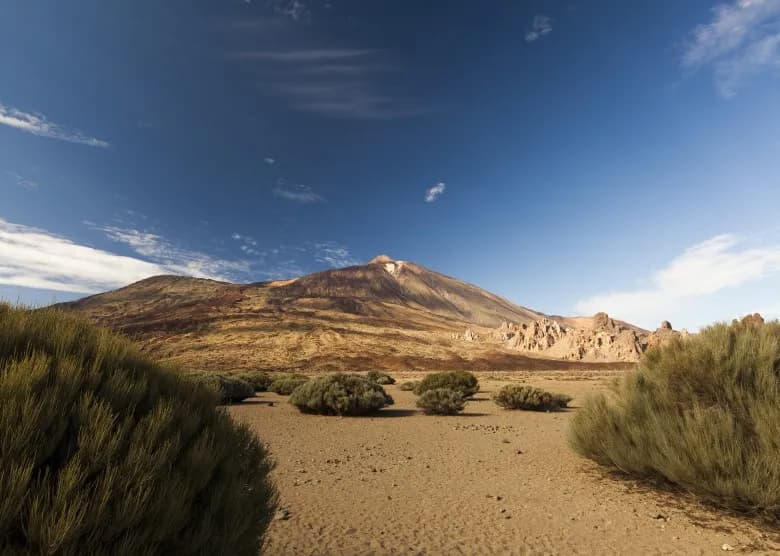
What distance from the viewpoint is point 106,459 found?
213 centimetres

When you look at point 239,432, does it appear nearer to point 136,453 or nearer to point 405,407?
point 136,453

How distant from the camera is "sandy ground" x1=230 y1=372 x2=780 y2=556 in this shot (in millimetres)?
4680

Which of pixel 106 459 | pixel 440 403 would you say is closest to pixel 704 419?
pixel 106 459

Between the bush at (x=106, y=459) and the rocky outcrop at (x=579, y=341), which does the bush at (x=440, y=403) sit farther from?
the rocky outcrop at (x=579, y=341)

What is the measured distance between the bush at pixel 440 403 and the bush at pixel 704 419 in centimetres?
709

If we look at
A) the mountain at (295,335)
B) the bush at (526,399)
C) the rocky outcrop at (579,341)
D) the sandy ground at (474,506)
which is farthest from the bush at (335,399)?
the rocky outcrop at (579,341)

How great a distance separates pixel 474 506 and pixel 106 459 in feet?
16.8

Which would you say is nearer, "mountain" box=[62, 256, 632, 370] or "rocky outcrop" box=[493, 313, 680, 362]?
"mountain" box=[62, 256, 632, 370]

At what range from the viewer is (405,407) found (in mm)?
17531

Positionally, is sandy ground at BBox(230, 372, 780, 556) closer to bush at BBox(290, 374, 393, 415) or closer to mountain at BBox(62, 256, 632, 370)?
bush at BBox(290, 374, 393, 415)

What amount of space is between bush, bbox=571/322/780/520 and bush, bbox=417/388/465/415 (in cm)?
709

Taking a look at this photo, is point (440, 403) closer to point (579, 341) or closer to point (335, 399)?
point (335, 399)

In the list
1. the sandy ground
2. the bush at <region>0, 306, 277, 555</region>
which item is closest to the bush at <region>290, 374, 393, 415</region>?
the sandy ground

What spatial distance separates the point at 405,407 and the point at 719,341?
1242 centimetres
